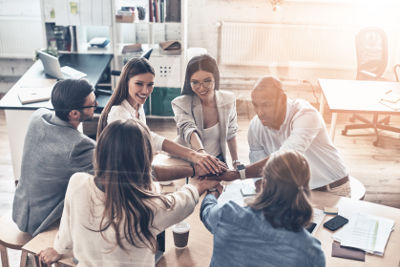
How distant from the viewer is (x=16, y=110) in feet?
8.97

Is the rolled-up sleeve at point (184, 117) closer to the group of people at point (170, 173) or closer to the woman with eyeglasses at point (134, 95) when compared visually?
the group of people at point (170, 173)

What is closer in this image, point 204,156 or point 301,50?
point 204,156

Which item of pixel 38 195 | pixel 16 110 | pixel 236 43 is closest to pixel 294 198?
pixel 38 195

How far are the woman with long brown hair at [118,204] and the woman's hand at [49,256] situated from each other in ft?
0.66

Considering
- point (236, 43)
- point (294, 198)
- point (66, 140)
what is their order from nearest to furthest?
1. point (294, 198)
2. point (66, 140)
3. point (236, 43)

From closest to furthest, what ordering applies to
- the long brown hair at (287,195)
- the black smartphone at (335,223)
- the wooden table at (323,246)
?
the long brown hair at (287,195)
the wooden table at (323,246)
the black smartphone at (335,223)

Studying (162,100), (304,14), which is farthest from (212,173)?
(304,14)

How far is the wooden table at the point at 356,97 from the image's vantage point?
2.96 meters

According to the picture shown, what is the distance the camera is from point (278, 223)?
109 centimetres

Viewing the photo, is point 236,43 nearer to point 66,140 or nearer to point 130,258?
point 66,140

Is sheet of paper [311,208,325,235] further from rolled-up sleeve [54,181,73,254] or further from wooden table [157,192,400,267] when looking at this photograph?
rolled-up sleeve [54,181,73,254]

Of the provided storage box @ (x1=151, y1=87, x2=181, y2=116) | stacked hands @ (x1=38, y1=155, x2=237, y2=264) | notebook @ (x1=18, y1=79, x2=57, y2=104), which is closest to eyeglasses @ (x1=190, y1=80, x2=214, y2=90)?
stacked hands @ (x1=38, y1=155, x2=237, y2=264)

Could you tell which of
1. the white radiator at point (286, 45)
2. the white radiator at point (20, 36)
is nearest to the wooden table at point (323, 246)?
the white radiator at point (286, 45)

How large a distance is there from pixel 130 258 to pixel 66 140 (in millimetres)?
558
